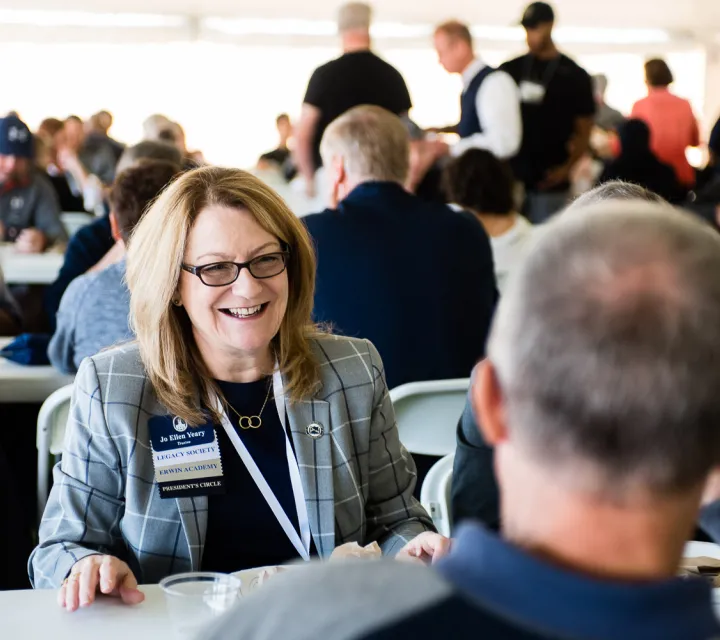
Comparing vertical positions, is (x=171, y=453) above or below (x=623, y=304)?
below

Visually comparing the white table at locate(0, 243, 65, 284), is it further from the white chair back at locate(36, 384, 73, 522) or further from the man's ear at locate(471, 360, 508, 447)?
the man's ear at locate(471, 360, 508, 447)

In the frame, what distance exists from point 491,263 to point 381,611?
2.55 meters

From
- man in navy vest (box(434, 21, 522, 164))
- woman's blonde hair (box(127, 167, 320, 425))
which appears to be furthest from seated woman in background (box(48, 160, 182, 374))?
man in navy vest (box(434, 21, 522, 164))

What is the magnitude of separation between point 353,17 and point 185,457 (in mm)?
3650

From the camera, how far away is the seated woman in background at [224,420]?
176cm

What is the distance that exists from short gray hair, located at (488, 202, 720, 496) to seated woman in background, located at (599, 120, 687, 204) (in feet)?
18.5

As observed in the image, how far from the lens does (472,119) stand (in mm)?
5410

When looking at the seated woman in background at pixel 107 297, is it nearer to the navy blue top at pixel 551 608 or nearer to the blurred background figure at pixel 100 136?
the navy blue top at pixel 551 608

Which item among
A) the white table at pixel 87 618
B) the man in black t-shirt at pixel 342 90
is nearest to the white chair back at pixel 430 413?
the white table at pixel 87 618

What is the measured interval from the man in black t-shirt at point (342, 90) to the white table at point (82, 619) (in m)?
3.62

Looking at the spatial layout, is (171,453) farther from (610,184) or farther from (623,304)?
(623,304)

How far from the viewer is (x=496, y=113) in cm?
530

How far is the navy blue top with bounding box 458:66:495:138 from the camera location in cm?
535

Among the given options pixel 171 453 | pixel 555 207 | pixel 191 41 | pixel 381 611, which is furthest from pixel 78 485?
pixel 191 41
